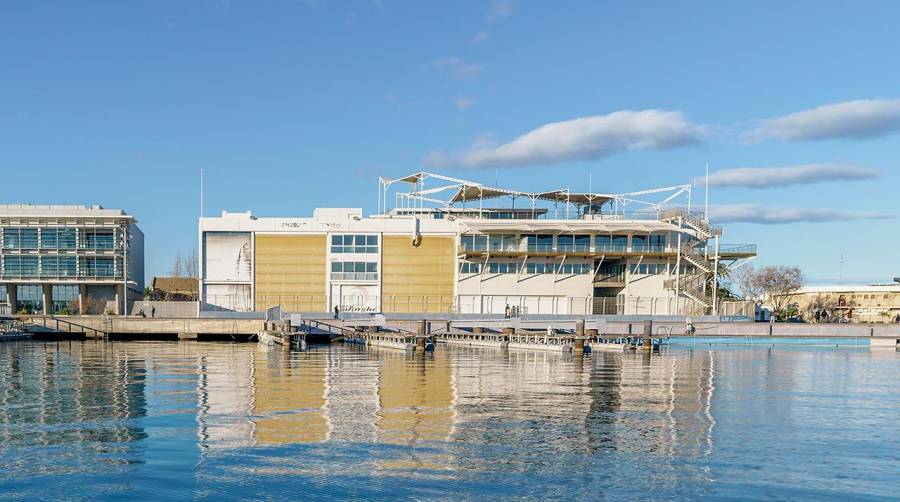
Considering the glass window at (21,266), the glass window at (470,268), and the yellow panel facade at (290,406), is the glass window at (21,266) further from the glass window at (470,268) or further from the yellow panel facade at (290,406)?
the yellow panel facade at (290,406)

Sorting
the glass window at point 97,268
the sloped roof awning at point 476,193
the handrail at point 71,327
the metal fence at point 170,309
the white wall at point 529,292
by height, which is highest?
the sloped roof awning at point 476,193

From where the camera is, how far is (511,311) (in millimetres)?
72750

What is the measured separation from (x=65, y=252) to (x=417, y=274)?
3846 centimetres

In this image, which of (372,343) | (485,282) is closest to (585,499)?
(372,343)

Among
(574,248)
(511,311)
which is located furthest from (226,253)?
(574,248)

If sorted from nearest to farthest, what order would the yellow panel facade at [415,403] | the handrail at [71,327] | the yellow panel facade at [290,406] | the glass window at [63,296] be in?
the yellow panel facade at [290,406] → the yellow panel facade at [415,403] → the handrail at [71,327] → the glass window at [63,296]

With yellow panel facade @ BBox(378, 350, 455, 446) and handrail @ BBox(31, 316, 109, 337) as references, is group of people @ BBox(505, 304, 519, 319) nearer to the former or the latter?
yellow panel facade @ BBox(378, 350, 455, 446)

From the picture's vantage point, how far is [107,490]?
48.7 ft

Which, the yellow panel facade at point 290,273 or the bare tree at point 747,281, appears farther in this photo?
the bare tree at point 747,281

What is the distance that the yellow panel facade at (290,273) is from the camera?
73625 millimetres

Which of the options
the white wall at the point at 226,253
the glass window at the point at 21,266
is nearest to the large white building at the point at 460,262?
the white wall at the point at 226,253

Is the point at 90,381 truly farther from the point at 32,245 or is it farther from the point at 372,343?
the point at 32,245

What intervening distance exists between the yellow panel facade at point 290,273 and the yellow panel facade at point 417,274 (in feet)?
21.3

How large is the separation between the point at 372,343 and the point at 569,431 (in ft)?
122
